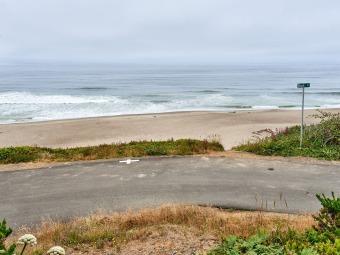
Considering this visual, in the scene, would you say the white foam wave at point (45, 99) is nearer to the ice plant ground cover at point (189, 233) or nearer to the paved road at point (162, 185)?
the paved road at point (162, 185)

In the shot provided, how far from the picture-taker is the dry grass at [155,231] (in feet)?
20.6

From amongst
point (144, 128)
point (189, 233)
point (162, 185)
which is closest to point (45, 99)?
point (144, 128)

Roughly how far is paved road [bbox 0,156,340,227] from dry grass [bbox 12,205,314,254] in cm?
127

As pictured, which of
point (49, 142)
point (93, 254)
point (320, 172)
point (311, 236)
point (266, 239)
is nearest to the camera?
point (311, 236)

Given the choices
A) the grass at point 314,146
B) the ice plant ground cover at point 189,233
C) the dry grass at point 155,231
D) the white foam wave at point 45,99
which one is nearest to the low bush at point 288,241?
the ice plant ground cover at point 189,233

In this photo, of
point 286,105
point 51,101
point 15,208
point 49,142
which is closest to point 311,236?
point 15,208

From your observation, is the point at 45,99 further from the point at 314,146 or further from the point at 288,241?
the point at 288,241

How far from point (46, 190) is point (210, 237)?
6.29 m

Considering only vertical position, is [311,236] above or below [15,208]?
above

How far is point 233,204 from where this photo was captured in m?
9.26

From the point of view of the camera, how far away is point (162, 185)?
10617 millimetres

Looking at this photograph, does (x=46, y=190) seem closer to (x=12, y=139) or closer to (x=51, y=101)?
(x=12, y=139)

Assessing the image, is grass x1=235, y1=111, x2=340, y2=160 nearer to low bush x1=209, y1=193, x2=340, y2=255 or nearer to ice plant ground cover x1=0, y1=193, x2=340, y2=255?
ice plant ground cover x1=0, y1=193, x2=340, y2=255

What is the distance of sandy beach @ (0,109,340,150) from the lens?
76.1ft
